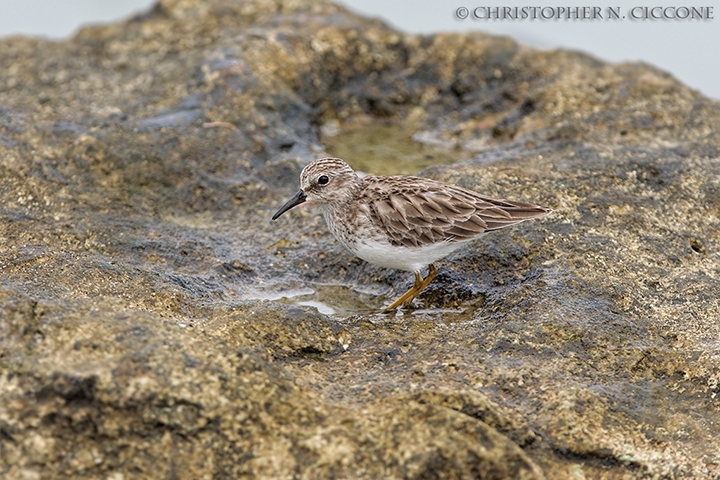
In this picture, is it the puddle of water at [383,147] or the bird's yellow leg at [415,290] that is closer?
the bird's yellow leg at [415,290]

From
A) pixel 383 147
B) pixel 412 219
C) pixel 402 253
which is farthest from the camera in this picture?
pixel 383 147

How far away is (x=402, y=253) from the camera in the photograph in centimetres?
651

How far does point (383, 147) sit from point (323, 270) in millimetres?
2601

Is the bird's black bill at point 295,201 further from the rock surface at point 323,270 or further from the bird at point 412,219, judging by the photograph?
the rock surface at point 323,270

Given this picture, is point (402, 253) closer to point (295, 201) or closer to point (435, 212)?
point (435, 212)

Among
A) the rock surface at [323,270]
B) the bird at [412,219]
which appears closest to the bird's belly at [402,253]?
the bird at [412,219]

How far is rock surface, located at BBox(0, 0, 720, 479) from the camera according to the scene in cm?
441

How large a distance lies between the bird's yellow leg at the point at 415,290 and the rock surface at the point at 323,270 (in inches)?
4.4

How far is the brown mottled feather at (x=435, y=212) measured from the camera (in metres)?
6.51

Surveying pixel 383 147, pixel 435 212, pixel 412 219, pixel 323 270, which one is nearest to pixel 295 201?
pixel 323 270

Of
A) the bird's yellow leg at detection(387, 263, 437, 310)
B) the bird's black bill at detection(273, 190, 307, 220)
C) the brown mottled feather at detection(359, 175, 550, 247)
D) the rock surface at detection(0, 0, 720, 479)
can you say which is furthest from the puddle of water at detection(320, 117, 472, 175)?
the bird's yellow leg at detection(387, 263, 437, 310)

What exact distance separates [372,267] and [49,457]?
3507 mm

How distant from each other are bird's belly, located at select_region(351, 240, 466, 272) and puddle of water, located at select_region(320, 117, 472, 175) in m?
2.16

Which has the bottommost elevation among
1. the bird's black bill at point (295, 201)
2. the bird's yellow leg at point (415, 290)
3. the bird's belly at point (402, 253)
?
the bird's yellow leg at point (415, 290)
